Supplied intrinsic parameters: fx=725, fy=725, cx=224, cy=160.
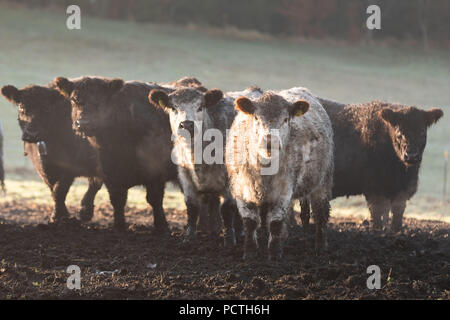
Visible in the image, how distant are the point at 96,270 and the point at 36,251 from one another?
129cm

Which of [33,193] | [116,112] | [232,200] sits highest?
[116,112]

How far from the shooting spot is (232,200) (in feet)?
28.2

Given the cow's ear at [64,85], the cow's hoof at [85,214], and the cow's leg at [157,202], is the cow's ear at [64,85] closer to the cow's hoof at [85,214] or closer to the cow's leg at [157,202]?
the cow's leg at [157,202]

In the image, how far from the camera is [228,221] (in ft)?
28.6

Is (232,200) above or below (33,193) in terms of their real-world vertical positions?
above

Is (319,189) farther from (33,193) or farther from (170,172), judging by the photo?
(33,193)

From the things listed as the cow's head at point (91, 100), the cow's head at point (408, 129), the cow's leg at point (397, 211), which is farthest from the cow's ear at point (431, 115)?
the cow's head at point (91, 100)

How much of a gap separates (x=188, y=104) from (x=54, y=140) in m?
3.44

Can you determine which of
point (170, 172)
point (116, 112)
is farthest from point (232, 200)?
point (116, 112)

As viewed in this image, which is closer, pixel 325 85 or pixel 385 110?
pixel 385 110

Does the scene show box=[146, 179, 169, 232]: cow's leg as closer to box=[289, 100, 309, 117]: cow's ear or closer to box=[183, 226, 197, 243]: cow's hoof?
box=[183, 226, 197, 243]: cow's hoof

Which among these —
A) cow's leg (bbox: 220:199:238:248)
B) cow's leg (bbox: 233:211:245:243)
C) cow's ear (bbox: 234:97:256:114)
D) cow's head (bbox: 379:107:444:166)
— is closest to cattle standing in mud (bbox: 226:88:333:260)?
cow's ear (bbox: 234:97:256:114)

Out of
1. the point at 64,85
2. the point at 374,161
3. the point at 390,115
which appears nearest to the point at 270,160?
the point at 390,115

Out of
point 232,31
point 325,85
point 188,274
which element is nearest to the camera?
point 188,274
